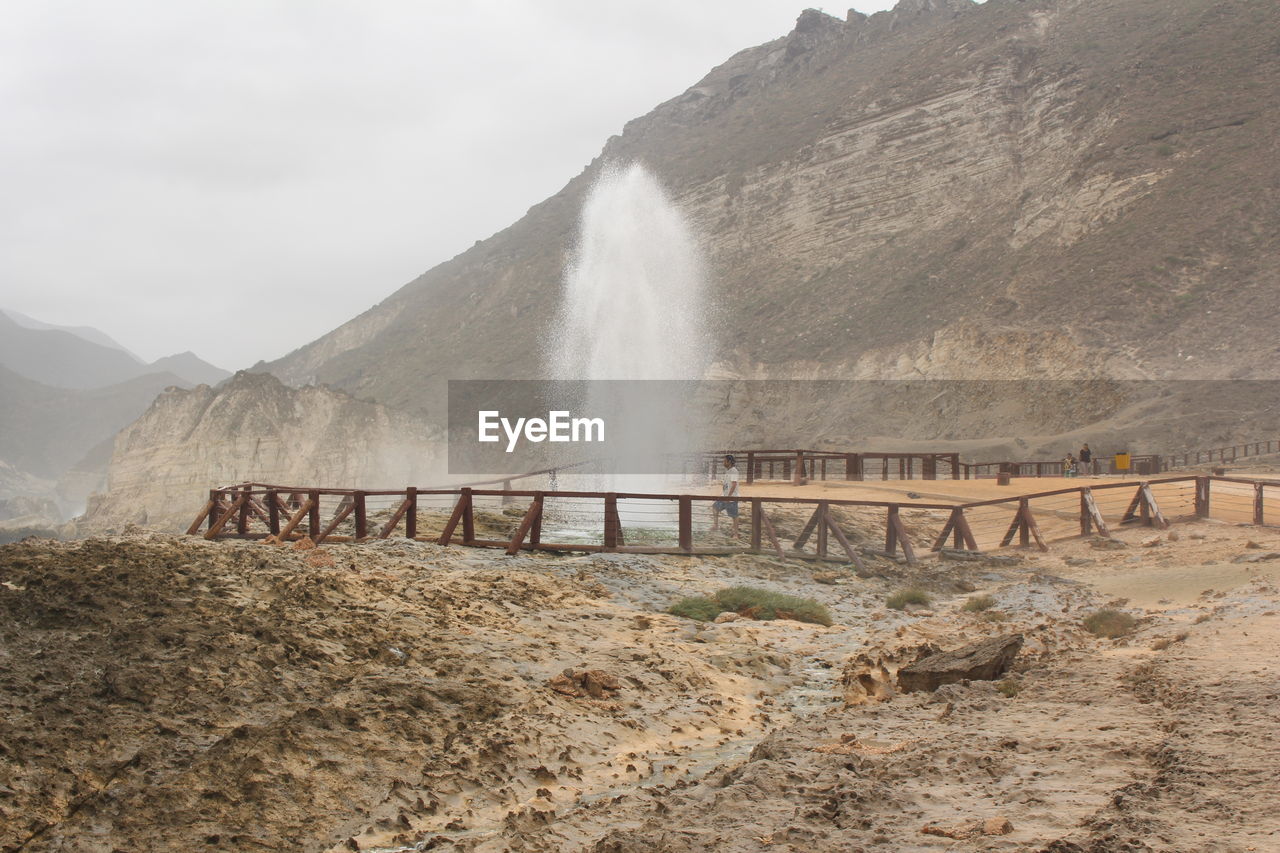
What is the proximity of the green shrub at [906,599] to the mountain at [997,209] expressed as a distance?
3620 cm

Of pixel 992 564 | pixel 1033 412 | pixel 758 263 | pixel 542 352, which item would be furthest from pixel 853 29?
pixel 992 564

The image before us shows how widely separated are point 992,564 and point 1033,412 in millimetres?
34166

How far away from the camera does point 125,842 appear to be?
4.05 meters

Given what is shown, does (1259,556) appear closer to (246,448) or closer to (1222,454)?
(1222,454)

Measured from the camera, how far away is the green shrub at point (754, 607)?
9930mm

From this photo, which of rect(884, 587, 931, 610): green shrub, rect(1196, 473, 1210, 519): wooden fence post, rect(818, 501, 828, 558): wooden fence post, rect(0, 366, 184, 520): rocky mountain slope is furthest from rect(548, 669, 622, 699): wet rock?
rect(0, 366, 184, 520): rocky mountain slope

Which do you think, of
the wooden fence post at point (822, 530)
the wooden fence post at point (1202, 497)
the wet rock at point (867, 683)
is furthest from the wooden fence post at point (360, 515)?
the wooden fence post at point (1202, 497)

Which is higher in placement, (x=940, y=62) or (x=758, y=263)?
(x=940, y=62)

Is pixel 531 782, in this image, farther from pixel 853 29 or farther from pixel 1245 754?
pixel 853 29

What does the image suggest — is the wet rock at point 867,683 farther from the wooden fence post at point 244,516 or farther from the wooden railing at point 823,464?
the wooden railing at point 823,464

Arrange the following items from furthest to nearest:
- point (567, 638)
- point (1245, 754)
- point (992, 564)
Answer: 1. point (992, 564)
2. point (567, 638)
3. point (1245, 754)

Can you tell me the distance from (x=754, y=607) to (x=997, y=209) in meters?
57.0

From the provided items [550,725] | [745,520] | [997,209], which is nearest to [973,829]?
[550,725]

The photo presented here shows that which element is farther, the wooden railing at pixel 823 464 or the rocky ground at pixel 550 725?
the wooden railing at pixel 823 464
